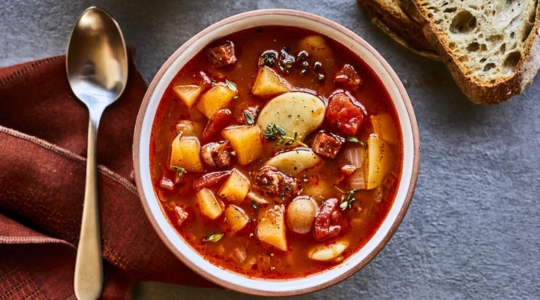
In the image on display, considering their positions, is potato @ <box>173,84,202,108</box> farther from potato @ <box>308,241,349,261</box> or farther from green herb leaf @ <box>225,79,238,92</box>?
potato @ <box>308,241,349,261</box>

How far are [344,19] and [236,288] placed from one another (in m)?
1.45

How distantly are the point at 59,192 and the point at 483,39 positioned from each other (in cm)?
216

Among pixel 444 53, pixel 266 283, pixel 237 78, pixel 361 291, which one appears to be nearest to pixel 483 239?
pixel 361 291

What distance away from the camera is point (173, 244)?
275cm

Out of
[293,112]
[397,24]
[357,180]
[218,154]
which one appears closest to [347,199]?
[357,180]

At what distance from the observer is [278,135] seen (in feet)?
8.89

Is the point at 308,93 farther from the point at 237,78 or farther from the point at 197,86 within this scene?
the point at 197,86

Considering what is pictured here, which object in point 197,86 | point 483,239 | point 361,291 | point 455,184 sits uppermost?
point 197,86

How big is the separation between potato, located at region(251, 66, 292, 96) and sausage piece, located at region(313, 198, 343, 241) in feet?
1.68

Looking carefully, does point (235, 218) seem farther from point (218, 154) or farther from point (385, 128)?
point (385, 128)

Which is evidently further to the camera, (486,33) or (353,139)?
(486,33)

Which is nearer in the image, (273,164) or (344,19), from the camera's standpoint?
(273,164)

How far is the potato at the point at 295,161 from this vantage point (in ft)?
8.90

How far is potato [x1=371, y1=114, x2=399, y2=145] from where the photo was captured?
9.06 feet
